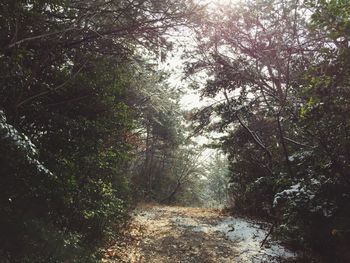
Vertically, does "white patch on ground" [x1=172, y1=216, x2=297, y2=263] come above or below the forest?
below

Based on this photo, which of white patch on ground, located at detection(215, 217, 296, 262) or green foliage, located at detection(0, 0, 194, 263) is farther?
white patch on ground, located at detection(215, 217, 296, 262)

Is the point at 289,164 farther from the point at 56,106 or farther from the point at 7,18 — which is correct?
the point at 7,18

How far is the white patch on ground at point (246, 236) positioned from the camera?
22.0ft

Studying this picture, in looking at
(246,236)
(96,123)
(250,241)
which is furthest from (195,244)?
(96,123)

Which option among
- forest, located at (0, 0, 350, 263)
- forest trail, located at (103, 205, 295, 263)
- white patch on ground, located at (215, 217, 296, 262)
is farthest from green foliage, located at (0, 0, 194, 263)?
white patch on ground, located at (215, 217, 296, 262)

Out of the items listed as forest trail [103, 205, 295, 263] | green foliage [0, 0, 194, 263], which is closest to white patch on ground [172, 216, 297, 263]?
forest trail [103, 205, 295, 263]

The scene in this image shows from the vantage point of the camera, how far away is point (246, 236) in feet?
27.6

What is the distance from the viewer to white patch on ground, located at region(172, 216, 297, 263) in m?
6.71

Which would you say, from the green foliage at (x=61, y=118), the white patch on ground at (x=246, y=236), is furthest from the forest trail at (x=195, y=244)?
the green foliage at (x=61, y=118)

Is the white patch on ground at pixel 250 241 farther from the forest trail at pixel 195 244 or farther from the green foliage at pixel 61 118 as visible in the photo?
the green foliage at pixel 61 118

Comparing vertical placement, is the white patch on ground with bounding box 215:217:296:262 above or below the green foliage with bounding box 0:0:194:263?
below

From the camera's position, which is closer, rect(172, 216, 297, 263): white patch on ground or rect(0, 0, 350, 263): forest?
rect(0, 0, 350, 263): forest

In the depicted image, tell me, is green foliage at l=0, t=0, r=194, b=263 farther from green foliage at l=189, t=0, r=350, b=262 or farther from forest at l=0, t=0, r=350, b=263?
green foliage at l=189, t=0, r=350, b=262

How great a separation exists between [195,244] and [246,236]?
1.48m
